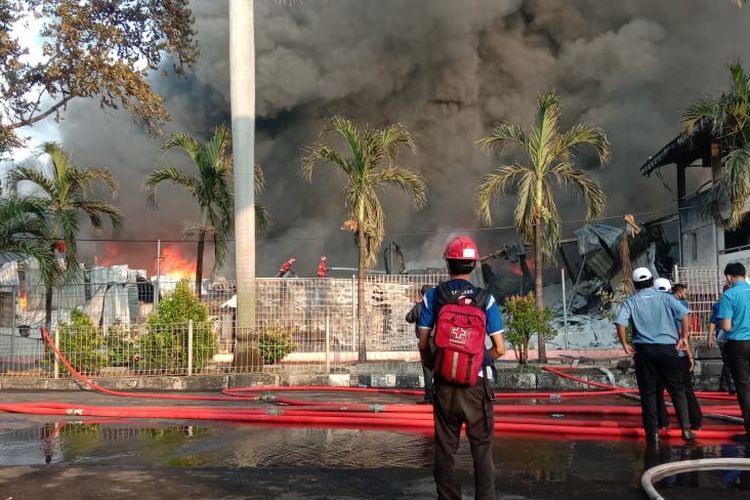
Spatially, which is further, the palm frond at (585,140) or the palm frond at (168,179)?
the palm frond at (168,179)

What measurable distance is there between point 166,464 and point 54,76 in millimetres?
12598

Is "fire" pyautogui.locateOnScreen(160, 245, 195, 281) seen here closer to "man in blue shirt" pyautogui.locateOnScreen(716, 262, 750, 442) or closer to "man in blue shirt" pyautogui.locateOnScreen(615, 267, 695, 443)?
"man in blue shirt" pyautogui.locateOnScreen(615, 267, 695, 443)

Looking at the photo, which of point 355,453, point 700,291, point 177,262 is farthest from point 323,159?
point 177,262

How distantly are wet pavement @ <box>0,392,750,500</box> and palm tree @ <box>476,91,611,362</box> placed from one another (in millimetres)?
7449

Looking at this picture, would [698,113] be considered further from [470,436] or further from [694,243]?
[470,436]

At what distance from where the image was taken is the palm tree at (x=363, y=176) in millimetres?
13914

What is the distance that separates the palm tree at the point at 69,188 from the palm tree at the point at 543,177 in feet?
28.5

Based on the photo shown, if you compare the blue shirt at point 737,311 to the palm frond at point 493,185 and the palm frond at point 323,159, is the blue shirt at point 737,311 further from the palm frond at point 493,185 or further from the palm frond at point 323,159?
the palm frond at point 323,159

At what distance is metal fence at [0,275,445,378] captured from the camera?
12727 mm

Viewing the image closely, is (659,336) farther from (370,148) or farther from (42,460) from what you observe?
(370,148)

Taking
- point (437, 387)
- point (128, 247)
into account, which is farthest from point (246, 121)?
point (128, 247)

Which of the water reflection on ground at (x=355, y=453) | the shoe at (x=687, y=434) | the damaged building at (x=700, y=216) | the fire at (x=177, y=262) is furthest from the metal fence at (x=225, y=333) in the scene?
the damaged building at (x=700, y=216)

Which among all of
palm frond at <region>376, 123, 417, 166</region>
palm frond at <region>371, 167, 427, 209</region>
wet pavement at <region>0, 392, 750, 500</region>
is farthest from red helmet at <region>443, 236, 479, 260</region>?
palm frond at <region>376, 123, 417, 166</region>

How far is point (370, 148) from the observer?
45.7 ft
